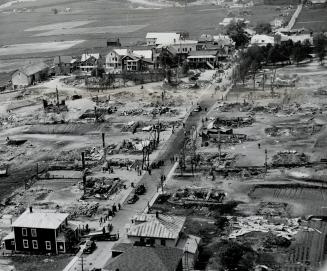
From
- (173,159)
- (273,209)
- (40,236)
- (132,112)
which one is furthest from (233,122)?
(40,236)

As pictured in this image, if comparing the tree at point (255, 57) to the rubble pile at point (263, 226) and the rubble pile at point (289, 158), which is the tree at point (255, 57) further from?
the rubble pile at point (263, 226)

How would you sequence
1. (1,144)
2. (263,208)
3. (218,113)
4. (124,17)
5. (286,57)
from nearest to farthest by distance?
(263,208) < (1,144) < (218,113) < (286,57) < (124,17)

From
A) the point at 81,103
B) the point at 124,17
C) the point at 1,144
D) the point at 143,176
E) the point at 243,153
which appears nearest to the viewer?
the point at 143,176

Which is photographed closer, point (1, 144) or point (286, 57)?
point (1, 144)

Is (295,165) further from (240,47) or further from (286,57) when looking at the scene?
(240,47)

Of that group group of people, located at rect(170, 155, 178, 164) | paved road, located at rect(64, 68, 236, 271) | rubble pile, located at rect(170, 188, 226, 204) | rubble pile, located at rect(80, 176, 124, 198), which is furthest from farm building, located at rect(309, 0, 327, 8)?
rubble pile, located at rect(170, 188, 226, 204)

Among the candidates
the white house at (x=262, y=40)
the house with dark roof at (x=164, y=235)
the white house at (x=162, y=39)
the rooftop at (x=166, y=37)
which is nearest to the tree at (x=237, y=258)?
the house with dark roof at (x=164, y=235)

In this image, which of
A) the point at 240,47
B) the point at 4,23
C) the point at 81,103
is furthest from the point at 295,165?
the point at 4,23

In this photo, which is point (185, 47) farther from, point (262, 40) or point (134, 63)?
point (262, 40)
